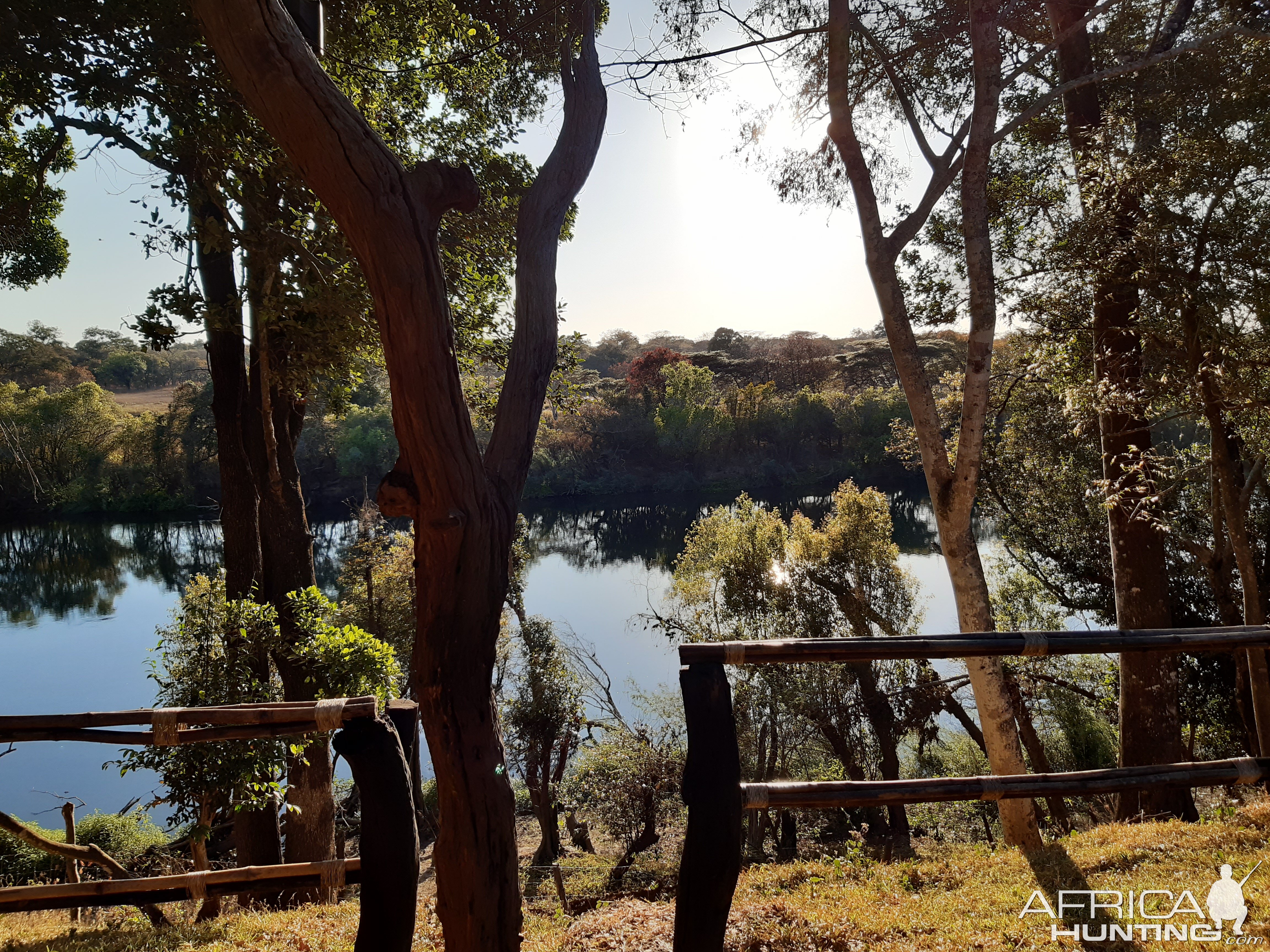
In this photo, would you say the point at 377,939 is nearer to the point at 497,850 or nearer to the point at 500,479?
the point at 497,850

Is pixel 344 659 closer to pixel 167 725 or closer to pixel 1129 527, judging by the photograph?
pixel 167 725

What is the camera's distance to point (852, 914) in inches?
86.8

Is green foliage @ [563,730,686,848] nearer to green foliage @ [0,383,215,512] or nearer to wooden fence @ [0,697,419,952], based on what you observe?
wooden fence @ [0,697,419,952]

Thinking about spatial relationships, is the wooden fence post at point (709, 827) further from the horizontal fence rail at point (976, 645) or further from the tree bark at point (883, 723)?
the tree bark at point (883, 723)

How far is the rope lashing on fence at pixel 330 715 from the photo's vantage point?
1.73 metres

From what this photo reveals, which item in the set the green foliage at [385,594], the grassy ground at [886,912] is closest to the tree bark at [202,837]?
the grassy ground at [886,912]

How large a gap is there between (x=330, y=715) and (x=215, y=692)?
267 centimetres

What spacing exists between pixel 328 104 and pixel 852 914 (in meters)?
2.90

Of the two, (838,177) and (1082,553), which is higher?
(838,177)

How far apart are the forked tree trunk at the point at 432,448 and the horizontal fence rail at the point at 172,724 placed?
0.35m

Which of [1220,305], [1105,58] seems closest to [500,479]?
[1220,305]

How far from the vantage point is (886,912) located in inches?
86.4

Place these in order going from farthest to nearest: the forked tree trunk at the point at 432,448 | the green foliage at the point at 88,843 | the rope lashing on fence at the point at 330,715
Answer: the green foliage at the point at 88,843 → the forked tree trunk at the point at 432,448 → the rope lashing on fence at the point at 330,715

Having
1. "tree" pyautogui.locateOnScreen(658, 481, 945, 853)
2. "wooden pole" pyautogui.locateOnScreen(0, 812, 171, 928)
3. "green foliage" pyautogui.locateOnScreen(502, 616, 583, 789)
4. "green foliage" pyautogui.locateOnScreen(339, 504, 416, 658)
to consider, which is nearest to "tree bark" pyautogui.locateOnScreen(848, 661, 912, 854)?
"tree" pyautogui.locateOnScreen(658, 481, 945, 853)
